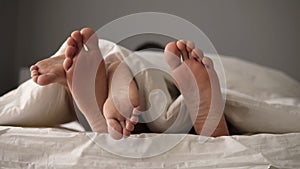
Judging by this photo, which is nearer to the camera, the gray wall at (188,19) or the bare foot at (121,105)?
the bare foot at (121,105)

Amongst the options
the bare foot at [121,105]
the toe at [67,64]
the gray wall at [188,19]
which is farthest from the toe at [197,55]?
the gray wall at [188,19]

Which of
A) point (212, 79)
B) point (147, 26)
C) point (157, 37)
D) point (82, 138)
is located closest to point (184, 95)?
point (212, 79)

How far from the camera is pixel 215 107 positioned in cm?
88

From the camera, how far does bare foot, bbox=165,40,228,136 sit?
2.89 feet

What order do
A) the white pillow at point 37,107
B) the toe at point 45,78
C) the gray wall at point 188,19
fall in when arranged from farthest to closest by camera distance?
the gray wall at point 188,19
the white pillow at point 37,107
the toe at point 45,78

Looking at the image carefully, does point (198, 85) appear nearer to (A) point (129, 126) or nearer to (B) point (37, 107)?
(A) point (129, 126)

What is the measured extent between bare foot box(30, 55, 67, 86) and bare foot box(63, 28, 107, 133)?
15mm

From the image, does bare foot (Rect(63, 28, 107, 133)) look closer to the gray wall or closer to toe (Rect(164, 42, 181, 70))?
toe (Rect(164, 42, 181, 70))

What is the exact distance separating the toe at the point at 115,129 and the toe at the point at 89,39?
0.18 metres

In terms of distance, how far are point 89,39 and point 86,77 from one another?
0.24 feet

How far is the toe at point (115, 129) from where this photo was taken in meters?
0.81

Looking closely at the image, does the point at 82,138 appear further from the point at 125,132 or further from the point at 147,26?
the point at 147,26

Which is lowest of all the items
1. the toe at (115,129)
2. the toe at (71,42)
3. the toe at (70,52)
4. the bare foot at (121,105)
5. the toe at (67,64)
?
the toe at (115,129)

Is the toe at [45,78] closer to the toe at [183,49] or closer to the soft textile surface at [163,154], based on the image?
the soft textile surface at [163,154]
